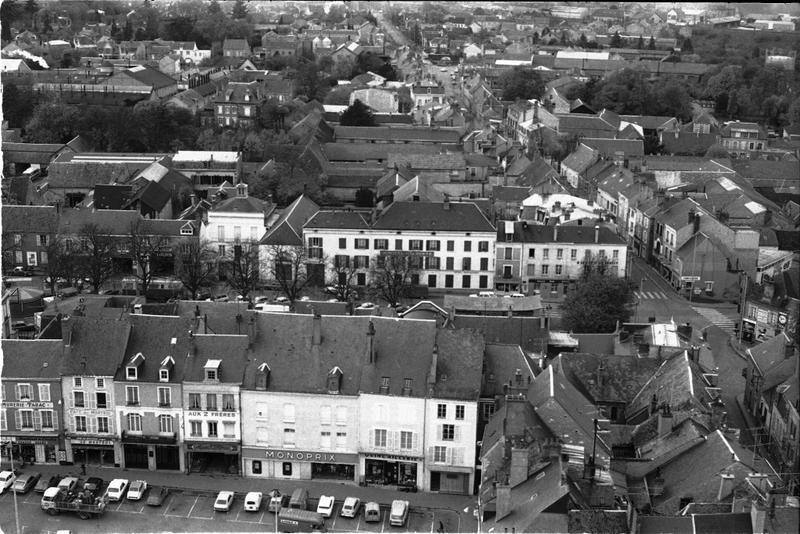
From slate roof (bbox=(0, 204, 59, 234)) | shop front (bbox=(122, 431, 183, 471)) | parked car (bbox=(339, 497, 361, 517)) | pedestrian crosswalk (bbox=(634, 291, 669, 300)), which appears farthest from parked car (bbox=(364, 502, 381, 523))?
slate roof (bbox=(0, 204, 59, 234))

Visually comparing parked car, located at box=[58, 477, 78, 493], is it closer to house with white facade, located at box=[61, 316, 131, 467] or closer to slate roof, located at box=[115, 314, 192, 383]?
house with white facade, located at box=[61, 316, 131, 467]

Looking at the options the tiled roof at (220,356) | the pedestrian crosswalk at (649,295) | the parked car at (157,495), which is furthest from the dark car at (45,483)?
the pedestrian crosswalk at (649,295)

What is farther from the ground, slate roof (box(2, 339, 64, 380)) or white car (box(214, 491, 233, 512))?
slate roof (box(2, 339, 64, 380))

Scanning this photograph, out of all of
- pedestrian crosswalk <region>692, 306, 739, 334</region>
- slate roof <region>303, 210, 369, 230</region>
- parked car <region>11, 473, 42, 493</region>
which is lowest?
pedestrian crosswalk <region>692, 306, 739, 334</region>

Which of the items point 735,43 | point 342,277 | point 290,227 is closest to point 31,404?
point 342,277

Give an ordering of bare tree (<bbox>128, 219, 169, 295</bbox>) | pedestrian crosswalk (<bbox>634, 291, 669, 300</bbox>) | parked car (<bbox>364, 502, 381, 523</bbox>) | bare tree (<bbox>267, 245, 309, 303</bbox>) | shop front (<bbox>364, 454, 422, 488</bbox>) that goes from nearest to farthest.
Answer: parked car (<bbox>364, 502, 381, 523</bbox>), shop front (<bbox>364, 454, 422, 488</bbox>), bare tree (<bbox>128, 219, 169, 295</bbox>), bare tree (<bbox>267, 245, 309, 303</bbox>), pedestrian crosswalk (<bbox>634, 291, 669, 300</bbox>)

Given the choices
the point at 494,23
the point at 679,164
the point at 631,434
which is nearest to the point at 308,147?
the point at 679,164
